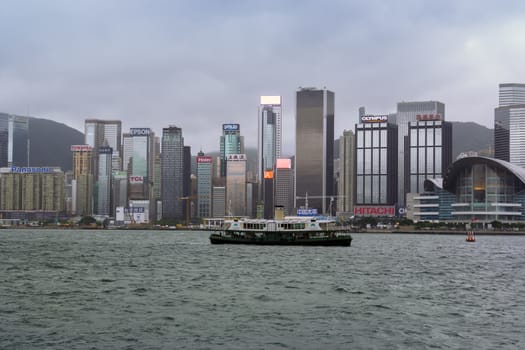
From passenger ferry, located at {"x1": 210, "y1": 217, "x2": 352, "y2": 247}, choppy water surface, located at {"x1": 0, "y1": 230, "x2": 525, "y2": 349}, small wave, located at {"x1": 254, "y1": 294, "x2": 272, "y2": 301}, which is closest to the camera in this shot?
choppy water surface, located at {"x1": 0, "y1": 230, "x2": 525, "y2": 349}

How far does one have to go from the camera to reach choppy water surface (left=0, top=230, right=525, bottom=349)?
35.7 metres

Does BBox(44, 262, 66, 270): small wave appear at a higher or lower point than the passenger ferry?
lower

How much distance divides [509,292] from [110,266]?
1599 inches

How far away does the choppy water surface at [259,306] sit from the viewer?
3566 cm

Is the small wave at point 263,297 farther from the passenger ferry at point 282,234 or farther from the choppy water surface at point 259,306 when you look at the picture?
the passenger ferry at point 282,234

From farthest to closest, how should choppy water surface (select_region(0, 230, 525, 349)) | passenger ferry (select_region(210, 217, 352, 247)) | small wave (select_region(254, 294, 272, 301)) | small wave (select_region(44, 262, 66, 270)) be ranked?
passenger ferry (select_region(210, 217, 352, 247)) → small wave (select_region(44, 262, 66, 270)) → small wave (select_region(254, 294, 272, 301)) → choppy water surface (select_region(0, 230, 525, 349))

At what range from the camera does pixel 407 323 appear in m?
40.5

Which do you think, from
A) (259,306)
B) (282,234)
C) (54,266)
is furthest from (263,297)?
(282,234)

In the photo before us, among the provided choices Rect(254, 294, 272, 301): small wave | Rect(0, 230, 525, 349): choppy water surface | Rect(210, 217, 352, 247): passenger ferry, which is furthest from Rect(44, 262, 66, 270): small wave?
Rect(210, 217, 352, 247): passenger ferry

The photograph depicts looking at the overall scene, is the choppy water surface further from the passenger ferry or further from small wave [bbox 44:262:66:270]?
the passenger ferry

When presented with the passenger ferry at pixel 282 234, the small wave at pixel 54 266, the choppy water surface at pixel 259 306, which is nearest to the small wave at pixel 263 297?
the choppy water surface at pixel 259 306

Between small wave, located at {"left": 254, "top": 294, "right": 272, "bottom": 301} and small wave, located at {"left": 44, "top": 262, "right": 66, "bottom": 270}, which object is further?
small wave, located at {"left": 44, "top": 262, "right": 66, "bottom": 270}

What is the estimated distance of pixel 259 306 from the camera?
152 ft

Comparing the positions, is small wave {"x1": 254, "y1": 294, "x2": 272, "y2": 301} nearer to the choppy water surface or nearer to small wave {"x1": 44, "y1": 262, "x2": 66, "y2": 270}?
the choppy water surface
